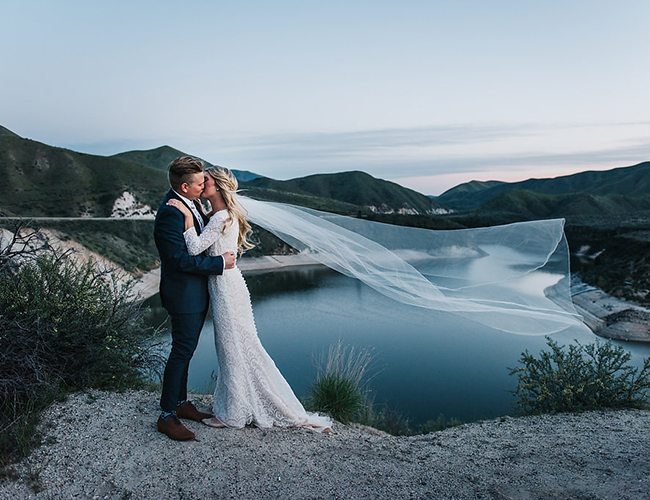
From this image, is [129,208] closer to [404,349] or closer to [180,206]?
[404,349]

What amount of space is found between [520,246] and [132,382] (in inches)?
177

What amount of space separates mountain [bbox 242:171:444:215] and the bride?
9460 centimetres

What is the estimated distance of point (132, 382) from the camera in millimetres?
4074

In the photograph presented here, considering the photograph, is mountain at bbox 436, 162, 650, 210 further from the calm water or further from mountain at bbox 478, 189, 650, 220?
the calm water

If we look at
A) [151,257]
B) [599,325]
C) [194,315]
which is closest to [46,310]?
[194,315]

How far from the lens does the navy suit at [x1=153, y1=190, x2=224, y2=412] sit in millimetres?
2838

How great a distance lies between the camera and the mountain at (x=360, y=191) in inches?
4031

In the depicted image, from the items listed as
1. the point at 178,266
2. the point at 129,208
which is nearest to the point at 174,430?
the point at 178,266

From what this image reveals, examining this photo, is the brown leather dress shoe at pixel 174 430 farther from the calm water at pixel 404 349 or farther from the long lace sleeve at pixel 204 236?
the calm water at pixel 404 349

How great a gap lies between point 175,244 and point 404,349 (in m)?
11.3

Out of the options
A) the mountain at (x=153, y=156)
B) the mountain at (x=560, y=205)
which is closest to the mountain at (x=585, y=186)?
the mountain at (x=560, y=205)

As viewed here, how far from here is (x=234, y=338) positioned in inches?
124

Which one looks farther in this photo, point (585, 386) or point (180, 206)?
point (585, 386)

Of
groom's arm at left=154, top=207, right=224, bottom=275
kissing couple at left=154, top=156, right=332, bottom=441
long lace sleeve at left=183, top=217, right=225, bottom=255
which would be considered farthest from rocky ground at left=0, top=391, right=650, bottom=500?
long lace sleeve at left=183, top=217, right=225, bottom=255
